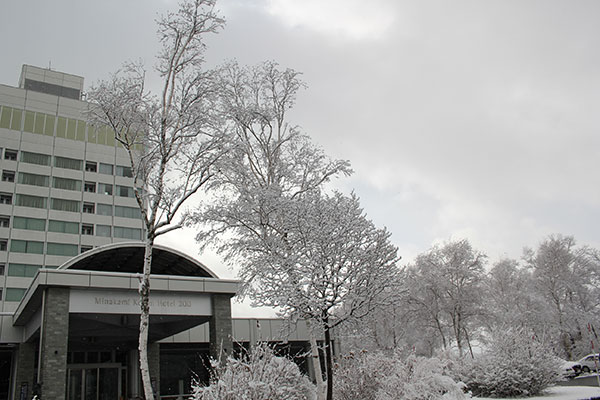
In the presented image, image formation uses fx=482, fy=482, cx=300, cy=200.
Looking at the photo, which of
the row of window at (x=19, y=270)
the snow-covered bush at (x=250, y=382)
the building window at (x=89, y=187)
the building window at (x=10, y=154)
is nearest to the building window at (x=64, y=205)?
the building window at (x=89, y=187)

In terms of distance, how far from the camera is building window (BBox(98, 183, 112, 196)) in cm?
4878

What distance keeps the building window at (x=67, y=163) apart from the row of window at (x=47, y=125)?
243 cm

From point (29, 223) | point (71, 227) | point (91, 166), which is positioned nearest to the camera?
point (29, 223)

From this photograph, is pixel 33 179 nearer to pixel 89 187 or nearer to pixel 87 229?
pixel 89 187

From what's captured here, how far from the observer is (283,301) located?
13047 millimetres

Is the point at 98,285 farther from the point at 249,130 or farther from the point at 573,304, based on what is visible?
the point at 573,304

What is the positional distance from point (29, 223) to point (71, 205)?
3.98 metres

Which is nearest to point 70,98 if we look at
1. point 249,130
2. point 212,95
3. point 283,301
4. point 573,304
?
point 249,130

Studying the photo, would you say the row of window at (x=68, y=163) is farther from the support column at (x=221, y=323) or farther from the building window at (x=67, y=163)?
the support column at (x=221, y=323)

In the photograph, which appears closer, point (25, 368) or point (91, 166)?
point (25, 368)

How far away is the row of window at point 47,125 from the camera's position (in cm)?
4719

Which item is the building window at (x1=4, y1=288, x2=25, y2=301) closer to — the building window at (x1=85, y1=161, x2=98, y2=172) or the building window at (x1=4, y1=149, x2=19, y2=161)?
the building window at (x1=4, y1=149, x2=19, y2=161)

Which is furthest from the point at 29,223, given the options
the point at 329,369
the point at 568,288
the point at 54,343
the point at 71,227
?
the point at 568,288

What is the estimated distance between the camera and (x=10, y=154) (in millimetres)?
46250
